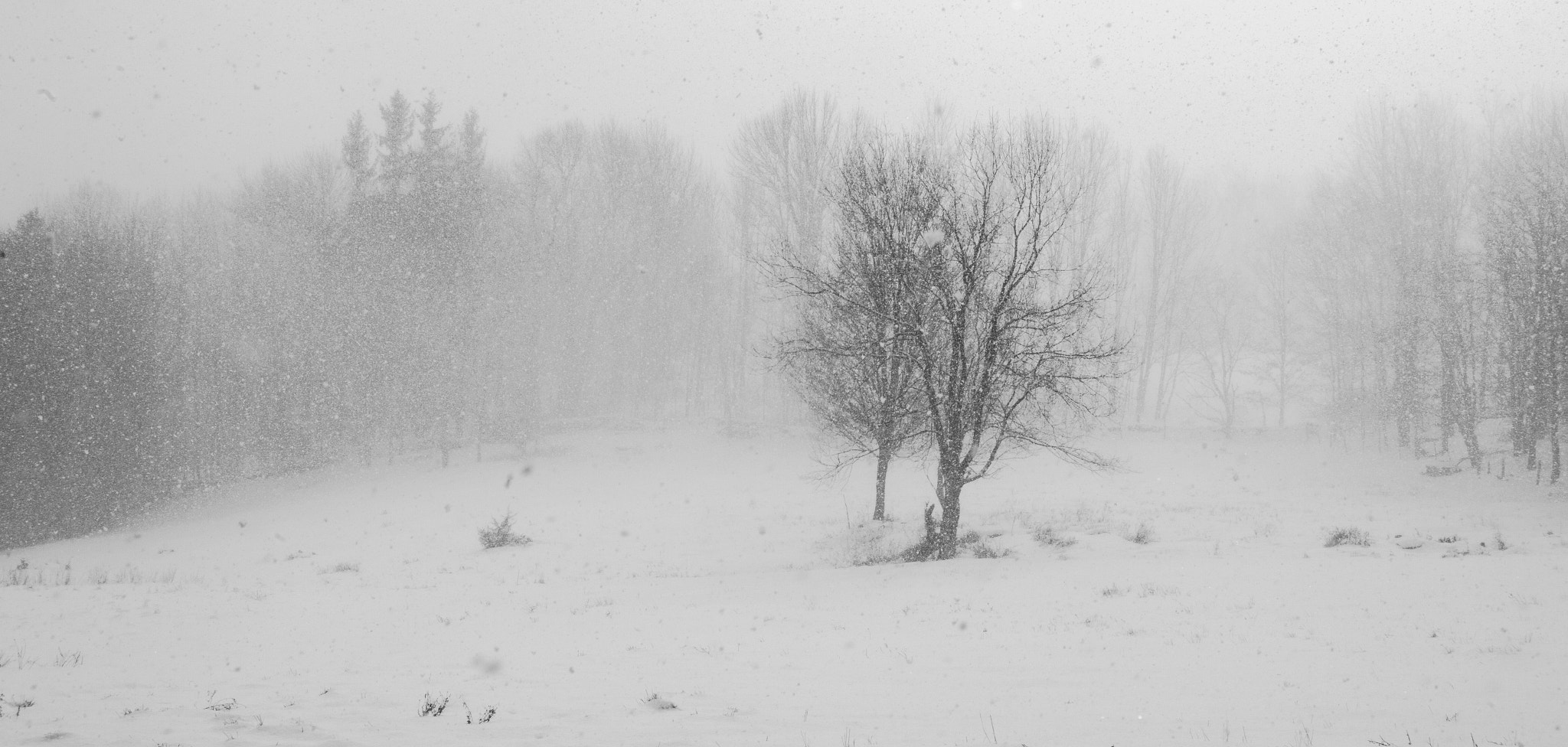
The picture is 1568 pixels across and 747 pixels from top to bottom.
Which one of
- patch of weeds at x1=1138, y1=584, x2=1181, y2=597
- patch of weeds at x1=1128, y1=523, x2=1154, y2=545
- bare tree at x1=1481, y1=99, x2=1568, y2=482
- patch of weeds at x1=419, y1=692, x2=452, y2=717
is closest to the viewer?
patch of weeds at x1=419, y1=692, x2=452, y2=717

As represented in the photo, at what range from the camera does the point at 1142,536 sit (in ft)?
52.5

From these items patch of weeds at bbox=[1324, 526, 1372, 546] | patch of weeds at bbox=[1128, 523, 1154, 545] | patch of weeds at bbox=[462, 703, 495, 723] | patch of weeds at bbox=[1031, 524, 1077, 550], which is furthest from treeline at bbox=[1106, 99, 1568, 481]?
patch of weeds at bbox=[462, 703, 495, 723]

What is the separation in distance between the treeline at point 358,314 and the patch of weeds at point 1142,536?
26073 mm

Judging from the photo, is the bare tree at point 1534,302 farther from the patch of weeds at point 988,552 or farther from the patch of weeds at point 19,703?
the patch of weeds at point 19,703

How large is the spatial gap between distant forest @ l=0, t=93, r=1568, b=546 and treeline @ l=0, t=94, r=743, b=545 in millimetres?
119

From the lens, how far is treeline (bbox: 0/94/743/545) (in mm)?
27188

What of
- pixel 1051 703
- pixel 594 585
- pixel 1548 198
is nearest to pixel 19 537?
pixel 594 585

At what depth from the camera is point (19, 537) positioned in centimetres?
2538

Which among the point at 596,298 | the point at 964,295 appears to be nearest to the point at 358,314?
the point at 596,298

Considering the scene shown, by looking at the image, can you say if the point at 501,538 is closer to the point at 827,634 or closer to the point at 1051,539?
the point at 827,634

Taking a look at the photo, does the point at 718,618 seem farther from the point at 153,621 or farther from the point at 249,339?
the point at 249,339

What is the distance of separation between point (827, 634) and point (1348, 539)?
36.0ft

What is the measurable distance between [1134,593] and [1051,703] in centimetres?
491

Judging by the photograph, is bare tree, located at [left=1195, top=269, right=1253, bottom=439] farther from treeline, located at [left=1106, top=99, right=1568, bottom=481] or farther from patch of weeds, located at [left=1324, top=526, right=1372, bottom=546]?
patch of weeds, located at [left=1324, top=526, right=1372, bottom=546]
